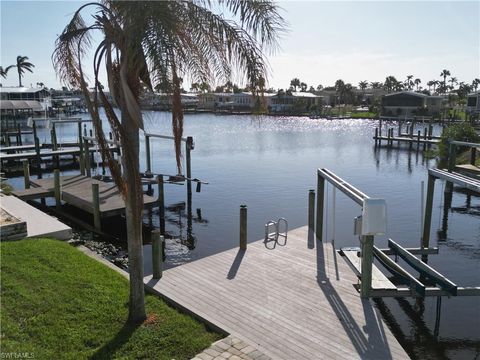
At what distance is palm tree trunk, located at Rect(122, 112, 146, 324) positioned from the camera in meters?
6.69

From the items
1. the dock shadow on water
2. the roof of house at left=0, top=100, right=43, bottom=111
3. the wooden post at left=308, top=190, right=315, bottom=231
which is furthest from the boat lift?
the roof of house at left=0, top=100, right=43, bottom=111

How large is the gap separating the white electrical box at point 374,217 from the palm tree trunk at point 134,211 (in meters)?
4.33

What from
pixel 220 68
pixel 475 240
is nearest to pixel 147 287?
pixel 220 68

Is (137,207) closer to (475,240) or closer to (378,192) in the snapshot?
(475,240)

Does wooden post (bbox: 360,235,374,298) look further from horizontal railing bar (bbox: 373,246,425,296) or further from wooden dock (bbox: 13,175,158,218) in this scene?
wooden dock (bbox: 13,175,158,218)

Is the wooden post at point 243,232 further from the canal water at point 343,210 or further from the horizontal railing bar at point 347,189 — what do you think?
the canal water at point 343,210

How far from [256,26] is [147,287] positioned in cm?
597

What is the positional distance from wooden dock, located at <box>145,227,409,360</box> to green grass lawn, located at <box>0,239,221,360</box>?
0.72 meters

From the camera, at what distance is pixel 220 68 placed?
23.3 feet

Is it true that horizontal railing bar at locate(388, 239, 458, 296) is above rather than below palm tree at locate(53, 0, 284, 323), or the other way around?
below

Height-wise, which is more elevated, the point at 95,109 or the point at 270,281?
the point at 95,109

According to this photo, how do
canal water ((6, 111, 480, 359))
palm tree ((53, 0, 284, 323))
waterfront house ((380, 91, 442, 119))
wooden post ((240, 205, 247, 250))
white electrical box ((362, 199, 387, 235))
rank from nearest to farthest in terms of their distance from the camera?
1. palm tree ((53, 0, 284, 323))
2. white electrical box ((362, 199, 387, 235))
3. canal water ((6, 111, 480, 359))
4. wooden post ((240, 205, 247, 250))
5. waterfront house ((380, 91, 442, 119))

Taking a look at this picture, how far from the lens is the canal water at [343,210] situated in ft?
34.6

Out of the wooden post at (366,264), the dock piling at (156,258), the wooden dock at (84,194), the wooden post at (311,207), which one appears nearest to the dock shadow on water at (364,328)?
the wooden post at (366,264)
